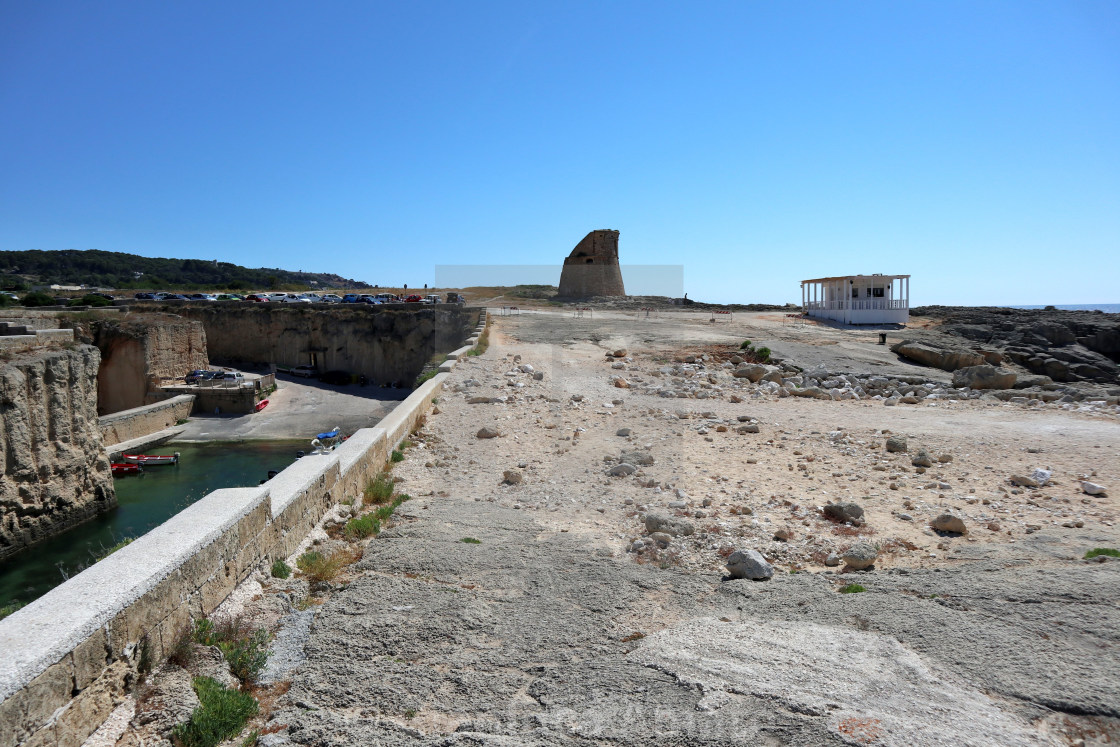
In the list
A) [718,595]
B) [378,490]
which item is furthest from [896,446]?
[378,490]

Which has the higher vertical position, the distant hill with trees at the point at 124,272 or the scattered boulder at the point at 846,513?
the distant hill with trees at the point at 124,272

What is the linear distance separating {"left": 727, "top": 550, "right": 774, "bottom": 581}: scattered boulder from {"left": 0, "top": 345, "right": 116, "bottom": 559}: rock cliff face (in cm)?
1713

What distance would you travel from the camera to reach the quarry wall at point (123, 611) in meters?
2.37

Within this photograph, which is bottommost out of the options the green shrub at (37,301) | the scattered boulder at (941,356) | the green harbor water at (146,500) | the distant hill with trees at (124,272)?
the green harbor water at (146,500)

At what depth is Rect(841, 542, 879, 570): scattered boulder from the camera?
5.02 metres

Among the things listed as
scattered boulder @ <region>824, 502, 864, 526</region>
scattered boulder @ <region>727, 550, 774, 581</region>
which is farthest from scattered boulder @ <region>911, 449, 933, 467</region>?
scattered boulder @ <region>727, 550, 774, 581</region>

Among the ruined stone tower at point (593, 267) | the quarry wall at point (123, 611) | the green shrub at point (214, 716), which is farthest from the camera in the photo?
the ruined stone tower at point (593, 267)

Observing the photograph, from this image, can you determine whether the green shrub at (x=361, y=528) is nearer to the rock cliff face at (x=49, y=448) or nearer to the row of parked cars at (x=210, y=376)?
the rock cliff face at (x=49, y=448)

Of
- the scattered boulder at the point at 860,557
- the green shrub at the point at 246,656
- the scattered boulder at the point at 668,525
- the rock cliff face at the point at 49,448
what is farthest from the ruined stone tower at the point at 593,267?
the green shrub at the point at 246,656

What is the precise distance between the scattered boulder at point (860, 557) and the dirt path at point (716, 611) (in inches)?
7.1

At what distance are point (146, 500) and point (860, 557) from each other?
21.5 m

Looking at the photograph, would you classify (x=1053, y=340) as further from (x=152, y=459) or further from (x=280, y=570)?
(x=152, y=459)

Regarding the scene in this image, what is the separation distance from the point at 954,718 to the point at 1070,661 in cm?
100

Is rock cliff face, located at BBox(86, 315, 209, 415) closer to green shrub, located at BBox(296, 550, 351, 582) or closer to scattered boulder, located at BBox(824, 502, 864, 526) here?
green shrub, located at BBox(296, 550, 351, 582)
